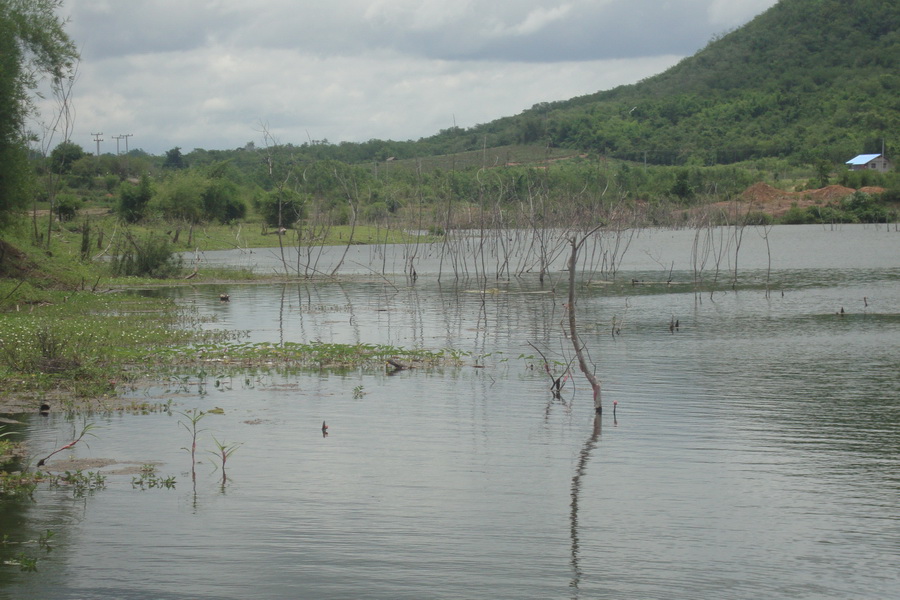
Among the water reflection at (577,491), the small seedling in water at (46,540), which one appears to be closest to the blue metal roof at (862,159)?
the water reflection at (577,491)

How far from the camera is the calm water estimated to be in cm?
→ 767

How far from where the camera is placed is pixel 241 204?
76812 mm

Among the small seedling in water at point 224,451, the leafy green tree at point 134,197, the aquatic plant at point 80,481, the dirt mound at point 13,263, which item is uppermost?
the leafy green tree at point 134,197

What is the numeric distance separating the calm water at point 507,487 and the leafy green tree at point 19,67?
1460cm

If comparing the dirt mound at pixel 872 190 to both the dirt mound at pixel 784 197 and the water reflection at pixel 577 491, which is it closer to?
the dirt mound at pixel 784 197

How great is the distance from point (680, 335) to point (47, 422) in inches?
597

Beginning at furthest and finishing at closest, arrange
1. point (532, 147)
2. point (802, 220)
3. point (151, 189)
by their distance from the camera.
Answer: point (532, 147) → point (802, 220) → point (151, 189)

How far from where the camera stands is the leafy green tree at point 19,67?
87.8 feet

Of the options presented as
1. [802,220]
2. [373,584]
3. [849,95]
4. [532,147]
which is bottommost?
[373,584]

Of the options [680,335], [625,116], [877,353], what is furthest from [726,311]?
[625,116]

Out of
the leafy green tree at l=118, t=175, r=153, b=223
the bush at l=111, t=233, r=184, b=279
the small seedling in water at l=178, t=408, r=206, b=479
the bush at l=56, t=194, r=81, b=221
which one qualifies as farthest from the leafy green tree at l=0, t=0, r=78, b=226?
the leafy green tree at l=118, t=175, r=153, b=223

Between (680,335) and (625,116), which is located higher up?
(625,116)

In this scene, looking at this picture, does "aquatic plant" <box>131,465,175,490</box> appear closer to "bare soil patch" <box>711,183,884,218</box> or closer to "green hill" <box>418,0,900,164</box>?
"bare soil patch" <box>711,183,884,218</box>

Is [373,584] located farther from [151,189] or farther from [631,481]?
[151,189]
